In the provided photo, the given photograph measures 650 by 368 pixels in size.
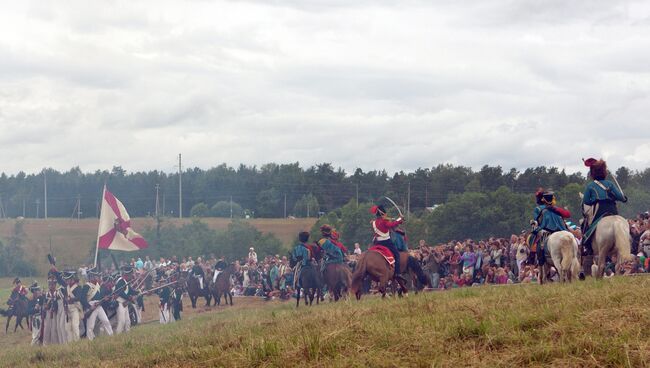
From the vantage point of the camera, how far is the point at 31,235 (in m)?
99.2

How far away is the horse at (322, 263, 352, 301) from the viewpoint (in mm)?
25688

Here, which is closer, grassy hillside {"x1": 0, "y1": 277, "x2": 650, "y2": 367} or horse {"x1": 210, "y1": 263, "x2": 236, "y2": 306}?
grassy hillside {"x1": 0, "y1": 277, "x2": 650, "y2": 367}

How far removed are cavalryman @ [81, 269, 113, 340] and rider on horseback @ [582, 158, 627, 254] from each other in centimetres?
1701

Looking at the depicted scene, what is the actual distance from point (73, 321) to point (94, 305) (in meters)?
0.85

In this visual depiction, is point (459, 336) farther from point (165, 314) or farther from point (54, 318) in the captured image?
point (165, 314)

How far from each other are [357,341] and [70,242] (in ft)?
293

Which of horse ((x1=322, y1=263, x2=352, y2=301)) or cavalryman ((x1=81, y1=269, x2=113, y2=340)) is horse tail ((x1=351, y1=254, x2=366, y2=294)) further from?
cavalryman ((x1=81, y1=269, x2=113, y2=340))

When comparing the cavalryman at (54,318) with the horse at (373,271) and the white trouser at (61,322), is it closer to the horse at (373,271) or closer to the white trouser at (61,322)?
the white trouser at (61,322)

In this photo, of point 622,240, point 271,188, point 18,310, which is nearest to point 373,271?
point 622,240

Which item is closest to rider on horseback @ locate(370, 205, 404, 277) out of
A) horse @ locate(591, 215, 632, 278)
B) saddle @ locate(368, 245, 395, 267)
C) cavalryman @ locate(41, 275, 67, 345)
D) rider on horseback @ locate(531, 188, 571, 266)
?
saddle @ locate(368, 245, 395, 267)

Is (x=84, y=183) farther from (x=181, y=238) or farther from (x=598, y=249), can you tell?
(x=598, y=249)

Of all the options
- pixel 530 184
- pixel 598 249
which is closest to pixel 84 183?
pixel 530 184

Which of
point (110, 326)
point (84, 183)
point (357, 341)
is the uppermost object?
point (84, 183)

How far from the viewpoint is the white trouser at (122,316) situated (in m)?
30.2
